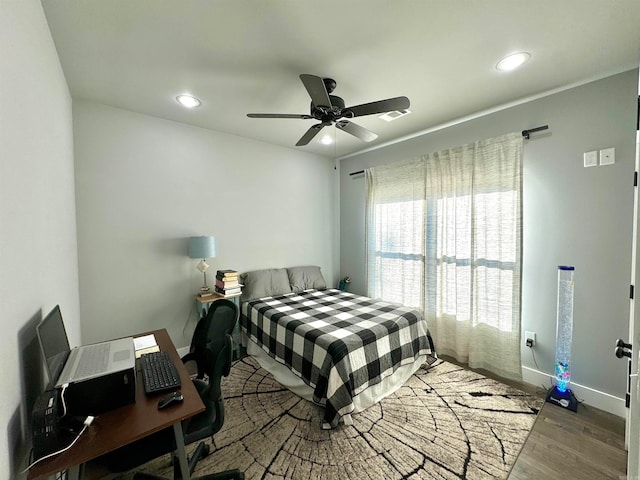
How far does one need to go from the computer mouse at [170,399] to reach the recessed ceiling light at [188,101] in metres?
2.38

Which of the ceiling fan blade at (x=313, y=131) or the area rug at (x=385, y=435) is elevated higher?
the ceiling fan blade at (x=313, y=131)

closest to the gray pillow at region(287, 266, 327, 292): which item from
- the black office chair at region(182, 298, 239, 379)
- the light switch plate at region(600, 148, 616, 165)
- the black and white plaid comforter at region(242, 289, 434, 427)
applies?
the black and white plaid comforter at region(242, 289, 434, 427)

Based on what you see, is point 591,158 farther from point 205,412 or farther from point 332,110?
point 205,412

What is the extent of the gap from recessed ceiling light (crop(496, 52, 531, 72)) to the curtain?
73 centimetres

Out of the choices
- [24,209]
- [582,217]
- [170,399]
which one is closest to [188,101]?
[24,209]

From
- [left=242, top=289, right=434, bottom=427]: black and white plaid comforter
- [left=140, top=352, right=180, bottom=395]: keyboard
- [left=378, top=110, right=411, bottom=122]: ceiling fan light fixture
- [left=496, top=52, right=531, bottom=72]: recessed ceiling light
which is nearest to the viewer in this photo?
[left=140, top=352, right=180, bottom=395]: keyboard

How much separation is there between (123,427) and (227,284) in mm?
1967

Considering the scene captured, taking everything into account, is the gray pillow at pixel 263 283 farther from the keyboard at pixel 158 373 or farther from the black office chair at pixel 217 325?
the keyboard at pixel 158 373

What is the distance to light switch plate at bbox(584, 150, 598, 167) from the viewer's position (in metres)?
2.05

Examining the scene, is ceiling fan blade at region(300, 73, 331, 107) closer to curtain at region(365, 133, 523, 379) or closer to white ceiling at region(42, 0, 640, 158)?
white ceiling at region(42, 0, 640, 158)

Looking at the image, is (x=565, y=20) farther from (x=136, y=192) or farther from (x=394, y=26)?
→ (x=136, y=192)

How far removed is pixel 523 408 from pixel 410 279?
159cm

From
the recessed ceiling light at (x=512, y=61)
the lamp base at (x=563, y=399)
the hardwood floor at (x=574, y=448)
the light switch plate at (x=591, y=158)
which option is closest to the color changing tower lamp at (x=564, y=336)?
the lamp base at (x=563, y=399)

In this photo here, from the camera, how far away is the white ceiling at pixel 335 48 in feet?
4.67
